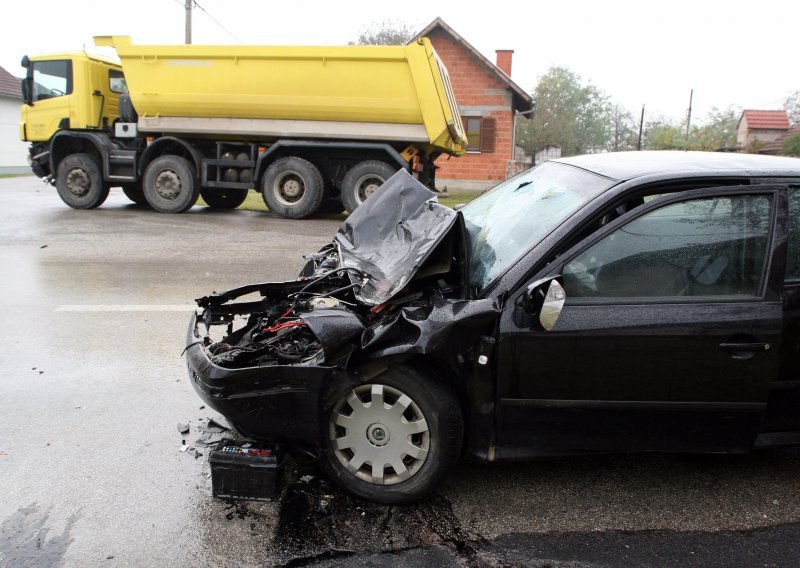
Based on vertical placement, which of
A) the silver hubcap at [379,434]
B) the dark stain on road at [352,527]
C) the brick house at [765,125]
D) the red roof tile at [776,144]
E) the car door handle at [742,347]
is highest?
the brick house at [765,125]

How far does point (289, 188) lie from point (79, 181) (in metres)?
4.74

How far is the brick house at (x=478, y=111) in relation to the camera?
82.3ft

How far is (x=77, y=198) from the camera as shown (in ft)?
45.5

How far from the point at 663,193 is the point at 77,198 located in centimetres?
1370

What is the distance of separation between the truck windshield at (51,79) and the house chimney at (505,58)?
18.8 m

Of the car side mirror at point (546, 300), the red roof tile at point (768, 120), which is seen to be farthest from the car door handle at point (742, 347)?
the red roof tile at point (768, 120)

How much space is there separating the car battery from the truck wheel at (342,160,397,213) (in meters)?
9.82

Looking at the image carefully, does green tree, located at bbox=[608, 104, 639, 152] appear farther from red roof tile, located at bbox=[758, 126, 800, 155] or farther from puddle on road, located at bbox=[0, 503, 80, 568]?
puddle on road, located at bbox=[0, 503, 80, 568]

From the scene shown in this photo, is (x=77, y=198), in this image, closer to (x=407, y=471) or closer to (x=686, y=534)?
(x=407, y=471)

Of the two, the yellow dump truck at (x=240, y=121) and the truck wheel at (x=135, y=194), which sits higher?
the yellow dump truck at (x=240, y=121)

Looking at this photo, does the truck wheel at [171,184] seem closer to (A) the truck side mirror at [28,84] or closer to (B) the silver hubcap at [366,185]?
(A) the truck side mirror at [28,84]

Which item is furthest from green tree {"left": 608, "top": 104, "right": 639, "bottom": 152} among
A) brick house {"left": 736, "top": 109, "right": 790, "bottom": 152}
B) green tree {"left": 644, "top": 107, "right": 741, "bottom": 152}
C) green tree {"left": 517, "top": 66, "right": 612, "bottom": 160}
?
brick house {"left": 736, "top": 109, "right": 790, "bottom": 152}

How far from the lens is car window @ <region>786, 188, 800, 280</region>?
9.56ft

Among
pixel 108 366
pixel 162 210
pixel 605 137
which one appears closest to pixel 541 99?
pixel 605 137
